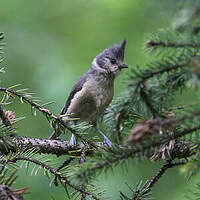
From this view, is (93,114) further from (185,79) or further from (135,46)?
(185,79)

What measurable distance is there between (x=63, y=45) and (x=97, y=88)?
1.36 metres

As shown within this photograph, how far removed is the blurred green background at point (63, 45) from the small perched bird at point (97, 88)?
9.0 inches

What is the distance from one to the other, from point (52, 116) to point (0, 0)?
11.3 ft

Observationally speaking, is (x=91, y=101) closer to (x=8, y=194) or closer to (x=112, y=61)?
(x=112, y=61)

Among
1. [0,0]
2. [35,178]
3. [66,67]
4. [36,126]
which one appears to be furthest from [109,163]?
[0,0]

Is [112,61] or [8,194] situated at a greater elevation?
[112,61]

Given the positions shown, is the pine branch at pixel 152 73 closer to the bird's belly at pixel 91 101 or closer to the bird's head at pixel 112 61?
the bird's belly at pixel 91 101

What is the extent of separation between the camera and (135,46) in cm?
484

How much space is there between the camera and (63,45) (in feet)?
16.9

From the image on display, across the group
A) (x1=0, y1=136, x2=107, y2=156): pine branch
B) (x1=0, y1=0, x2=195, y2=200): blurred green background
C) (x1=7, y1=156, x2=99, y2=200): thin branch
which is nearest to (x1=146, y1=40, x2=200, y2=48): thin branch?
(x1=7, y1=156, x2=99, y2=200): thin branch

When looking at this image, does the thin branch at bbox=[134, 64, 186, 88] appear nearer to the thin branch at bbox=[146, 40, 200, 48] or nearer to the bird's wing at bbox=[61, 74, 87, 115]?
the thin branch at bbox=[146, 40, 200, 48]

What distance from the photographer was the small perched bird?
13.3 ft

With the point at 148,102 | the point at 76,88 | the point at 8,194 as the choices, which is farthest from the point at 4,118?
the point at 76,88

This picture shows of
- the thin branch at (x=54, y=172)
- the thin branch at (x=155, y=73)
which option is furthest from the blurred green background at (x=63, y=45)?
the thin branch at (x=155, y=73)
